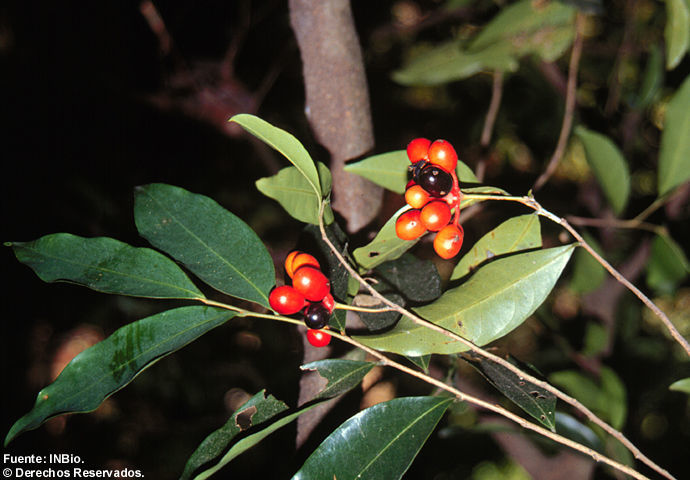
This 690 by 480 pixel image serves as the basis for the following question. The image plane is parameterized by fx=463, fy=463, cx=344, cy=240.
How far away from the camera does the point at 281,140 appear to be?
532mm

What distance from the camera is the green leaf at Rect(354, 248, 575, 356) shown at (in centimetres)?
56

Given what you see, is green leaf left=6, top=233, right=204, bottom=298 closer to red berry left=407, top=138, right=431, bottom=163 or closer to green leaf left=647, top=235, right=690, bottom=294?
red berry left=407, top=138, right=431, bottom=163

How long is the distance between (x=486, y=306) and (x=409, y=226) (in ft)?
0.46

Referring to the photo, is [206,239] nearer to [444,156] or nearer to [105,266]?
[105,266]

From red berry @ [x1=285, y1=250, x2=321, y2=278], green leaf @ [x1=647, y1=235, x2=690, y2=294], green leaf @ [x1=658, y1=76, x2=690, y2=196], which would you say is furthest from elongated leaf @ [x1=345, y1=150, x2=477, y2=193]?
green leaf @ [x1=647, y1=235, x2=690, y2=294]

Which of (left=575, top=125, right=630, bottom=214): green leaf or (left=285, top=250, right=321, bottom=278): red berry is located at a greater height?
(left=285, top=250, right=321, bottom=278): red berry

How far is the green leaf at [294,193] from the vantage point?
0.62 m

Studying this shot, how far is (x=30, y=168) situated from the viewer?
1817 mm

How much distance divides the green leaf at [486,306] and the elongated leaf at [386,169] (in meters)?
0.15

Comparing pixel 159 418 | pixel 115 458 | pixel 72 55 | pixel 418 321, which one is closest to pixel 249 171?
pixel 72 55

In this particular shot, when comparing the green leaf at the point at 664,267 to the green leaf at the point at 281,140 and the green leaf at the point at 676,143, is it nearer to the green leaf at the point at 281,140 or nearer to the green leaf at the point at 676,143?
the green leaf at the point at 676,143

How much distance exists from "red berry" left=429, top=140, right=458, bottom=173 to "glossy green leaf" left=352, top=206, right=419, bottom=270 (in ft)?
0.25

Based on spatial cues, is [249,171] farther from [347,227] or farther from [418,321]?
[418,321]

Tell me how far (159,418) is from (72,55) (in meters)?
1.68
